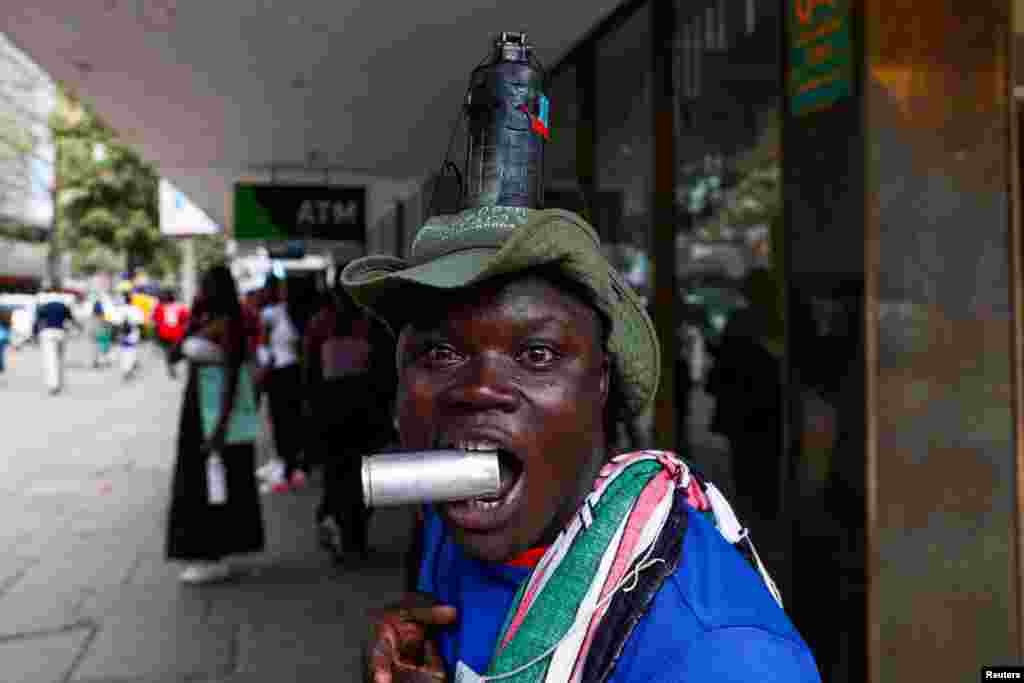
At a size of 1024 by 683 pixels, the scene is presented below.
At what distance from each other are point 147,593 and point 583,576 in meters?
5.30

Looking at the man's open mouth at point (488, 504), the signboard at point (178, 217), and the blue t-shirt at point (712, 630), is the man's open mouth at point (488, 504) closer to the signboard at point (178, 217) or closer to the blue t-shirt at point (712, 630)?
the blue t-shirt at point (712, 630)

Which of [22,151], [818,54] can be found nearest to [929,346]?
[818,54]

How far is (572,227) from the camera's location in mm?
1261

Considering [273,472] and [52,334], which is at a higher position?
[52,334]

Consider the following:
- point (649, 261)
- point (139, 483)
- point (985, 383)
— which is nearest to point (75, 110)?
point (139, 483)

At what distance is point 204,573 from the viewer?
A: 6.00m

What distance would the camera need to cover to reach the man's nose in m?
1.22

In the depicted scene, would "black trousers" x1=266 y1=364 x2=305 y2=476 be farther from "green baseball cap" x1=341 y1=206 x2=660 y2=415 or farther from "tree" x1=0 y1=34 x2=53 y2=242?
"tree" x1=0 y1=34 x2=53 y2=242

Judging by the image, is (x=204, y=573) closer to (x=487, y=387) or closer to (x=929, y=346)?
(x=929, y=346)

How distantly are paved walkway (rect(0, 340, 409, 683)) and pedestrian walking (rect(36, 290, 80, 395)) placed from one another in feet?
23.3

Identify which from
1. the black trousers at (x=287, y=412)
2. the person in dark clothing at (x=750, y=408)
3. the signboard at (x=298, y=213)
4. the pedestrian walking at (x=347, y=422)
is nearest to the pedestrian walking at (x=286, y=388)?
the black trousers at (x=287, y=412)

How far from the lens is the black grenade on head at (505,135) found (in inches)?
52.6

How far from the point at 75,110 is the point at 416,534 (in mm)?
31876

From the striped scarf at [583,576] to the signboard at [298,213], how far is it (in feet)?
29.9
